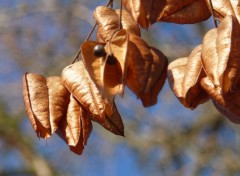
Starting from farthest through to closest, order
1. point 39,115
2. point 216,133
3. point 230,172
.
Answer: point 216,133
point 230,172
point 39,115

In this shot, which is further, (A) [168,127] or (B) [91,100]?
(A) [168,127]

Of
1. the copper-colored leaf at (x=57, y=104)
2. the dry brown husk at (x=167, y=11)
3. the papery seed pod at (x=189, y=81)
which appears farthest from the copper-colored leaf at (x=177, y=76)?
the copper-colored leaf at (x=57, y=104)

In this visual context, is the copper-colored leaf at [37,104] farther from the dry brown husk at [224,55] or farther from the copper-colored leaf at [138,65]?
the dry brown husk at [224,55]

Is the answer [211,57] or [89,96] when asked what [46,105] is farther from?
[211,57]

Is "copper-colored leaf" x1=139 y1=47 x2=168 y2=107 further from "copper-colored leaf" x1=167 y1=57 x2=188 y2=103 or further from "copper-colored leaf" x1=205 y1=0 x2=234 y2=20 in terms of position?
"copper-colored leaf" x1=205 y1=0 x2=234 y2=20

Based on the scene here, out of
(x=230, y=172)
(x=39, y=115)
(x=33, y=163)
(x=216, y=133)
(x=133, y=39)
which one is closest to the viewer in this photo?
(x=133, y=39)

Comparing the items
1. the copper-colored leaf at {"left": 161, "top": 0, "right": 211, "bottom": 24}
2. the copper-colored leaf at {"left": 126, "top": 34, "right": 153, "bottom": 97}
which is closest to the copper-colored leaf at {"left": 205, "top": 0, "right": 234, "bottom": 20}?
the copper-colored leaf at {"left": 161, "top": 0, "right": 211, "bottom": 24}

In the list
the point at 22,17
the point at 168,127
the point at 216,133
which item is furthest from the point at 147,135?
the point at 22,17

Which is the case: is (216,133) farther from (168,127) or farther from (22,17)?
(22,17)

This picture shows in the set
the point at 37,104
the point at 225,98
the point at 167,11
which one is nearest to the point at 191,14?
the point at 167,11
